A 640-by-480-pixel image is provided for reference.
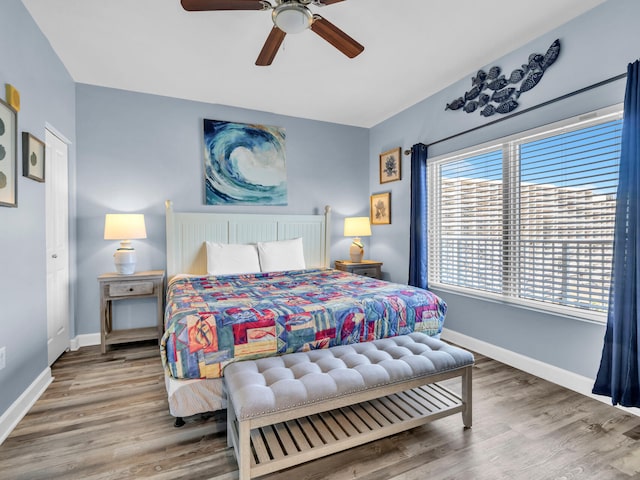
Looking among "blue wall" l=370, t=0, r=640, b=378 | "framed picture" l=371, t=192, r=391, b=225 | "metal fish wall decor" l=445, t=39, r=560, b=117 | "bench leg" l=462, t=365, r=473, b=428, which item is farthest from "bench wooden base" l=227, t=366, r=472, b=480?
"framed picture" l=371, t=192, r=391, b=225

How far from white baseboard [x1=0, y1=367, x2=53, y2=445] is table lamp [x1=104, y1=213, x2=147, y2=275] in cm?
108

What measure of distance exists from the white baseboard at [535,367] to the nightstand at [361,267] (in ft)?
4.19

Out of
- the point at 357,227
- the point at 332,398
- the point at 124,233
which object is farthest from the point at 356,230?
the point at 332,398

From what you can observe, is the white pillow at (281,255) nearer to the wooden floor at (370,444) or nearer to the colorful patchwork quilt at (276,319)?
the colorful patchwork quilt at (276,319)

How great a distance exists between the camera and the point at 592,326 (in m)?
2.29

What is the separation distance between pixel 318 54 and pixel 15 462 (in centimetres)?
337

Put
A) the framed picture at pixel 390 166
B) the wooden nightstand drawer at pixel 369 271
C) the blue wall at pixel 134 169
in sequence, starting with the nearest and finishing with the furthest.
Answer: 1. the blue wall at pixel 134 169
2. the framed picture at pixel 390 166
3. the wooden nightstand drawer at pixel 369 271

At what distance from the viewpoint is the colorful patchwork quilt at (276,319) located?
1819 millimetres

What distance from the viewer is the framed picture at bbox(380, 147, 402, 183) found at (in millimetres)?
4227

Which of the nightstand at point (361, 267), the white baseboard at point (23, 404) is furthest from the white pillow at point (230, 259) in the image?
the white baseboard at point (23, 404)

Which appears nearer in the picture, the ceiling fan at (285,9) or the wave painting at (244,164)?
the ceiling fan at (285,9)

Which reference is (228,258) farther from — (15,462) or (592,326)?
(592,326)

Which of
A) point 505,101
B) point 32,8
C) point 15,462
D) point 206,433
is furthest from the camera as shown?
point 505,101

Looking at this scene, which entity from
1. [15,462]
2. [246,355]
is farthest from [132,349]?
[246,355]
